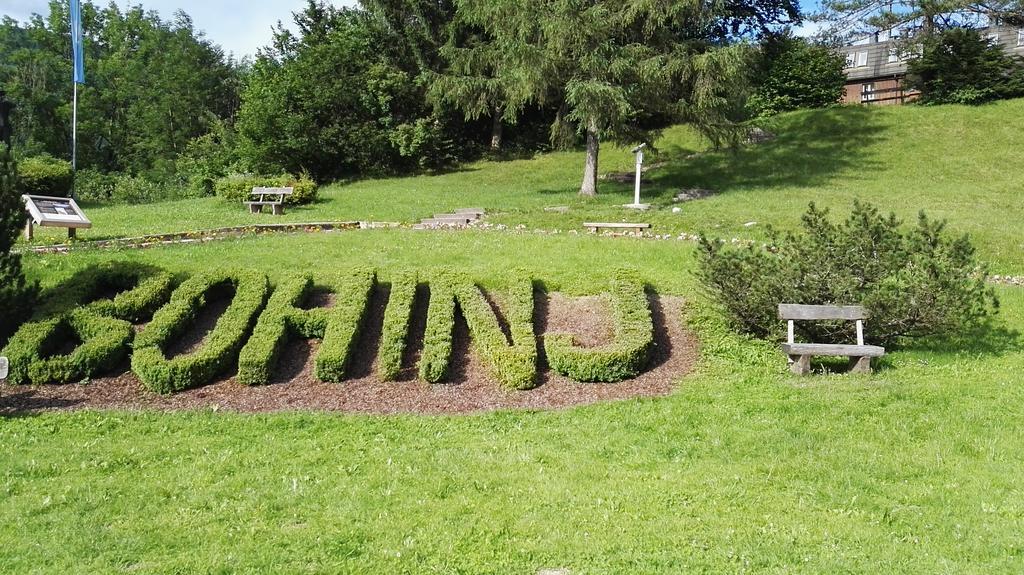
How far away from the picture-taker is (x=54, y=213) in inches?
516

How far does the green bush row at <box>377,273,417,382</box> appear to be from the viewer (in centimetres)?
875

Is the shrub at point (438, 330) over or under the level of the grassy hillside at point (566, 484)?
over

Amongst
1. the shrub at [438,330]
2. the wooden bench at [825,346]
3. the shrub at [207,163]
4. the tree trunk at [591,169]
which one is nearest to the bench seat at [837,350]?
the wooden bench at [825,346]

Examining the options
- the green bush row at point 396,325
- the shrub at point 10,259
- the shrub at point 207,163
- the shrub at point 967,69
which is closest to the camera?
the green bush row at point 396,325

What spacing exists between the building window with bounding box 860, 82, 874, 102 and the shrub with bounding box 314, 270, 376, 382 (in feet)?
115

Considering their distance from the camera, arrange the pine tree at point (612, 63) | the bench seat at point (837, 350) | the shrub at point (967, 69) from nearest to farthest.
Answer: the bench seat at point (837, 350) < the pine tree at point (612, 63) < the shrub at point (967, 69)

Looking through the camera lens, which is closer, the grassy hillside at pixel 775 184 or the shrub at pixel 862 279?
the shrub at pixel 862 279

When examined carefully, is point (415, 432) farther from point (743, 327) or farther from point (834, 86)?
point (834, 86)

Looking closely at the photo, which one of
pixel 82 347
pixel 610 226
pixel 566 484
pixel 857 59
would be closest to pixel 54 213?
pixel 82 347

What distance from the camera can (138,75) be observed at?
1722 inches

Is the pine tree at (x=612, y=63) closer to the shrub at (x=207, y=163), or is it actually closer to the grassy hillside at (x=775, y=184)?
the grassy hillside at (x=775, y=184)

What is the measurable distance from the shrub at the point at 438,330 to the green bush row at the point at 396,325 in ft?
0.83

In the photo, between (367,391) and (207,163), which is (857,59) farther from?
(367,391)

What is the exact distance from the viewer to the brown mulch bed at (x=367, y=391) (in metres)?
8.06
